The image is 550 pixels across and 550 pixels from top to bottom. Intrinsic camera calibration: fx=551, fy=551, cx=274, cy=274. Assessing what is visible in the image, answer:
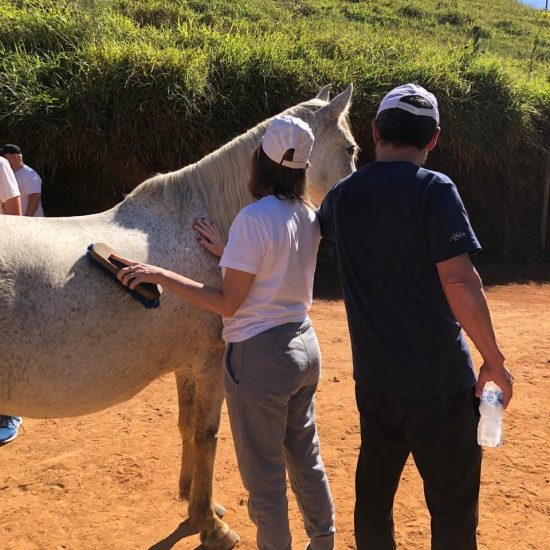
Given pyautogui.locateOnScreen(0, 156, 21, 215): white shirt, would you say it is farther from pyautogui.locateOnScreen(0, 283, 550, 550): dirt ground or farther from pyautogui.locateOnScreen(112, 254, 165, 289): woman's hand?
pyautogui.locateOnScreen(112, 254, 165, 289): woman's hand

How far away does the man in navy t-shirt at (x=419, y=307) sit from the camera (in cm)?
182

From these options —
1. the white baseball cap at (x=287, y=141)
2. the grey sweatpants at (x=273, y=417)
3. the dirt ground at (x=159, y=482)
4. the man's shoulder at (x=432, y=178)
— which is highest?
the white baseball cap at (x=287, y=141)

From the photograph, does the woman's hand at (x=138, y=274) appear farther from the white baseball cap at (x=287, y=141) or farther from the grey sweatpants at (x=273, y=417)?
the white baseball cap at (x=287, y=141)

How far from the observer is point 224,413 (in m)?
4.63

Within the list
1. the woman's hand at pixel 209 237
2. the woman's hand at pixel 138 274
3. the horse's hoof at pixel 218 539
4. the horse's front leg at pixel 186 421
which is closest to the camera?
the woman's hand at pixel 138 274

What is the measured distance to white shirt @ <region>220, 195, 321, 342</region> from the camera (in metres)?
2.03

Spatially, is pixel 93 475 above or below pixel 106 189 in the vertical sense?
below

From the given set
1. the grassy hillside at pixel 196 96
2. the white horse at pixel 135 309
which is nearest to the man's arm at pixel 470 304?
the white horse at pixel 135 309

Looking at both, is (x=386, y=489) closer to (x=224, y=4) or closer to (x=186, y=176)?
(x=186, y=176)

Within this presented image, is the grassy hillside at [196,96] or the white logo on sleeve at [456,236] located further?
the grassy hillside at [196,96]

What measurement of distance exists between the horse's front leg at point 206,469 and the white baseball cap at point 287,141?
1.32m

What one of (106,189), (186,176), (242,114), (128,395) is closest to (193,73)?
(242,114)

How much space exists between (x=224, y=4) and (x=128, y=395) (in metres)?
16.9

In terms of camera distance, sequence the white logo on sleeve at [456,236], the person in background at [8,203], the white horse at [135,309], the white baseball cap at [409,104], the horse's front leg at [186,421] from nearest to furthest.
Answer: the white logo on sleeve at [456,236] < the white baseball cap at [409,104] < the white horse at [135,309] < the horse's front leg at [186,421] < the person in background at [8,203]
